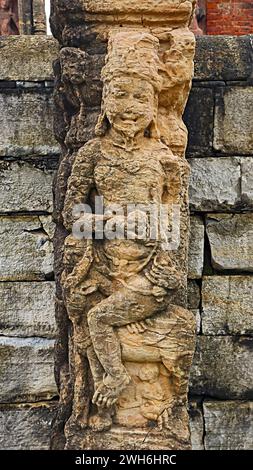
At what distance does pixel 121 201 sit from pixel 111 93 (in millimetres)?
597

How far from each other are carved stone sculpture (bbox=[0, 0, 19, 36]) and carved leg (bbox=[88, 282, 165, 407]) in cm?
582

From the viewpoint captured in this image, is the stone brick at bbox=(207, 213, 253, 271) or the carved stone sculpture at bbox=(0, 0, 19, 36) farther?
the carved stone sculpture at bbox=(0, 0, 19, 36)

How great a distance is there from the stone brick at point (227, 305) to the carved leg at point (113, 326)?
1191mm

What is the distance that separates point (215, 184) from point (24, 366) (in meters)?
1.88

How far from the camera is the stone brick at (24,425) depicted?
5.29 meters

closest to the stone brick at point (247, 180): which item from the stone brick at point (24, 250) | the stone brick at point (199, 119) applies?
the stone brick at point (199, 119)

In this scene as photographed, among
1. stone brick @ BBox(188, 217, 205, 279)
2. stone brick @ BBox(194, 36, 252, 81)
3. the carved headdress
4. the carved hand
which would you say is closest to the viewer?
the carved headdress

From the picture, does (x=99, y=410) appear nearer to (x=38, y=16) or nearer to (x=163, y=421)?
(x=163, y=421)

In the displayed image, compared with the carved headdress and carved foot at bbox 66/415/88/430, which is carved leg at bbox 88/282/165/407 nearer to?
carved foot at bbox 66/415/88/430

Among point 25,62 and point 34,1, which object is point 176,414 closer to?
point 25,62

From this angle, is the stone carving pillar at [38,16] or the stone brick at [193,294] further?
the stone carving pillar at [38,16]

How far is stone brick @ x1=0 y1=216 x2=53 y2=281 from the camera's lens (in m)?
5.29

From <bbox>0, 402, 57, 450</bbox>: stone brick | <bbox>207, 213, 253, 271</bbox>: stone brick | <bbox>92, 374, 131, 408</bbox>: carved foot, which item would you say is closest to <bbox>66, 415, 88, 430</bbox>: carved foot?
<bbox>92, 374, 131, 408</bbox>: carved foot

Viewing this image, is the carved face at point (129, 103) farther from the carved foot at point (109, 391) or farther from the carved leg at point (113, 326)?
the carved foot at point (109, 391)
